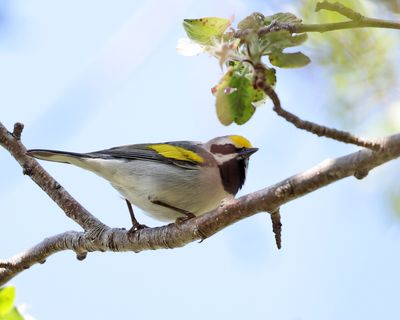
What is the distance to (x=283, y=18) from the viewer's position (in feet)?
10.3

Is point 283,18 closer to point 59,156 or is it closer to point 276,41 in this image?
point 276,41

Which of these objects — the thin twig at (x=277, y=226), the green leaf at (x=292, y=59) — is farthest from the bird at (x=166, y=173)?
the green leaf at (x=292, y=59)

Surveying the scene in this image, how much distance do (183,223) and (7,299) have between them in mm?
1252

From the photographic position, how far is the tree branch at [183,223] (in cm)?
250

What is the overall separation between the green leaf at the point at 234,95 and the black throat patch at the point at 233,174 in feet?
7.20

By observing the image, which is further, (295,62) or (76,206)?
(76,206)

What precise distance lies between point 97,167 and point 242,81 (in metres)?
2.52

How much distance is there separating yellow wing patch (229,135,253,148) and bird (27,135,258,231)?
12 centimetres

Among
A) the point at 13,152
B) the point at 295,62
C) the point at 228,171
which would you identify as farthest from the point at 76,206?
the point at 295,62

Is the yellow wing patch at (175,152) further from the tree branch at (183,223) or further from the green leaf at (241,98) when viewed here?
the green leaf at (241,98)

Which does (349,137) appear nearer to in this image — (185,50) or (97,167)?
(185,50)

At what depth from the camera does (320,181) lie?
2.57 metres

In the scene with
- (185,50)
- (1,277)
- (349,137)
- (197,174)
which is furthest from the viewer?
(197,174)

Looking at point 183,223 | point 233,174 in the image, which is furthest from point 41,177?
Answer: point 233,174
